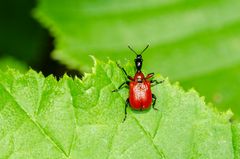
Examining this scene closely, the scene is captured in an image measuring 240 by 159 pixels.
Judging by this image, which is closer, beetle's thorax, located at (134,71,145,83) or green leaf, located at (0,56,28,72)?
beetle's thorax, located at (134,71,145,83)

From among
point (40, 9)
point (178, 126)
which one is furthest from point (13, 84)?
point (40, 9)

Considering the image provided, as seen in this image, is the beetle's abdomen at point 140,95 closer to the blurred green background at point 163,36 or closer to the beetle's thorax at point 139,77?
the beetle's thorax at point 139,77

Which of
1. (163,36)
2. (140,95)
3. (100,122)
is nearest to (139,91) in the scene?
(140,95)

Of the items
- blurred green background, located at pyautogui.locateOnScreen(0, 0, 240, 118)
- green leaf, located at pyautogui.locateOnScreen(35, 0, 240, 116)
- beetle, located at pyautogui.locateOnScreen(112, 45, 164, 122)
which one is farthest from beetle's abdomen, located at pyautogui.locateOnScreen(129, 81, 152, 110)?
green leaf, located at pyautogui.locateOnScreen(35, 0, 240, 116)

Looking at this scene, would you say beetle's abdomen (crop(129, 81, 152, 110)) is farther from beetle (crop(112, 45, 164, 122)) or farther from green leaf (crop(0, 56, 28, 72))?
green leaf (crop(0, 56, 28, 72))

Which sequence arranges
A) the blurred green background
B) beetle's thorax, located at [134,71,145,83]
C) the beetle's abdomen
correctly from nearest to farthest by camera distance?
the beetle's abdomen < beetle's thorax, located at [134,71,145,83] < the blurred green background

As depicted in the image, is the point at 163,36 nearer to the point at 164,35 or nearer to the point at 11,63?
the point at 164,35
